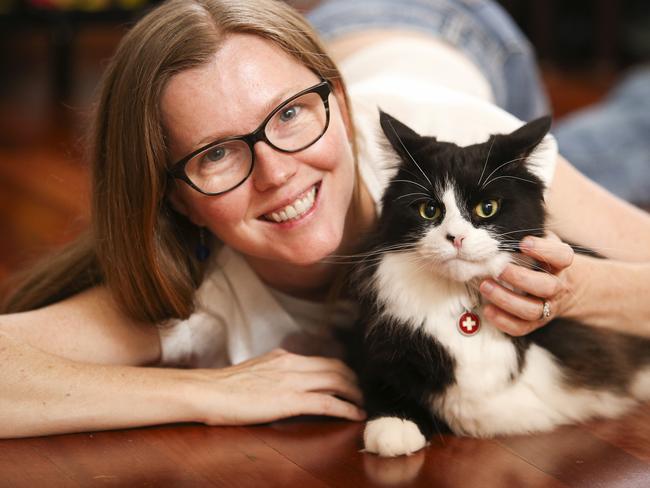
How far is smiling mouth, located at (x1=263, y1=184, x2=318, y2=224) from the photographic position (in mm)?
1523

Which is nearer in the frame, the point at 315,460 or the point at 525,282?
the point at 525,282

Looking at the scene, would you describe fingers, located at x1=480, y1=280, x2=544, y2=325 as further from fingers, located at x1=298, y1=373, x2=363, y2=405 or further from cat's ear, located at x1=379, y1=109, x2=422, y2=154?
fingers, located at x1=298, y1=373, x2=363, y2=405

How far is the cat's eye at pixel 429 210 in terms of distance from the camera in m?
1.33

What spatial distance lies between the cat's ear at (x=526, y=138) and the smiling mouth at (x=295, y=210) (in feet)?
1.32

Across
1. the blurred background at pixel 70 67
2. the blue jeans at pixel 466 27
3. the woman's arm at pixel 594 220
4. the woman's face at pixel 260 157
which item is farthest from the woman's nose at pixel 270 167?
the blurred background at pixel 70 67

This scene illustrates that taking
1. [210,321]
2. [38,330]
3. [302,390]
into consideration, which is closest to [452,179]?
[302,390]

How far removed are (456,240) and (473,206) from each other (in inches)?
3.0

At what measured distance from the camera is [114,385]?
59.1 inches

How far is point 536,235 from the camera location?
1331 millimetres

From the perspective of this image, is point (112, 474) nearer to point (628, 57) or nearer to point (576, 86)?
point (576, 86)

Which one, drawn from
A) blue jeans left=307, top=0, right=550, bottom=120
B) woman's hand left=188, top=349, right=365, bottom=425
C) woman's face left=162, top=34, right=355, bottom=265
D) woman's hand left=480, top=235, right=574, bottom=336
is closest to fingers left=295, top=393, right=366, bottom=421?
woman's hand left=188, top=349, right=365, bottom=425

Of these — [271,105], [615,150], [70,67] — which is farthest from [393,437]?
[70,67]

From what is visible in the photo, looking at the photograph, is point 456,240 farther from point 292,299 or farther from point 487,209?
point 292,299

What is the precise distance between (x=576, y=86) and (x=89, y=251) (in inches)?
153
